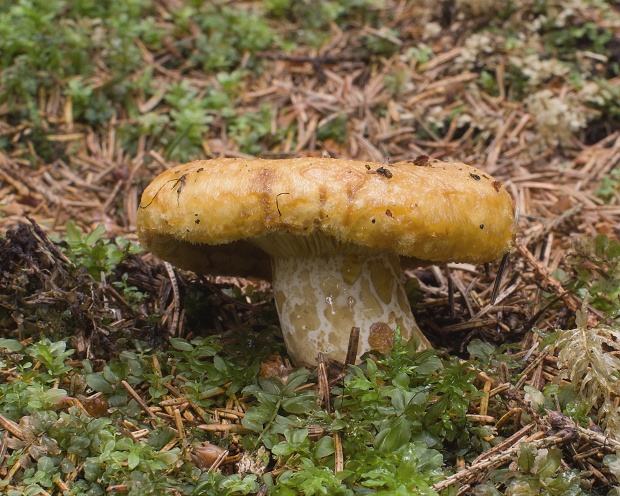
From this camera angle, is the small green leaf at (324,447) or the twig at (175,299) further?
the twig at (175,299)

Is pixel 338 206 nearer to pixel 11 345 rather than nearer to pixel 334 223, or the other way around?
pixel 334 223

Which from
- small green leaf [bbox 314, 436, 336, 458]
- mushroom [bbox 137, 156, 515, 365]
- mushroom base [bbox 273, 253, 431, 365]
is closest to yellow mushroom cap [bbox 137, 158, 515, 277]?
mushroom [bbox 137, 156, 515, 365]

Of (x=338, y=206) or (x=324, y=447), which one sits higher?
(x=338, y=206)

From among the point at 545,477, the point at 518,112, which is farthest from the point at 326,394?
the point at 518,112

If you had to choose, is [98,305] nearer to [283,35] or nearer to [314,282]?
[314,282]

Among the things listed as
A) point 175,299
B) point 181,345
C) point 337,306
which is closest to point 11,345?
point 181,345

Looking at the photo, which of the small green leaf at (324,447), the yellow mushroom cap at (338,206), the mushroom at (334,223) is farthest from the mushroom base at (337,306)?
the small green leaf at (324,447)

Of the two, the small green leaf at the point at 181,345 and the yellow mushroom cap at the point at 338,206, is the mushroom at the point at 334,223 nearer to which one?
the yellow mushroom cap at the point at 338,206
